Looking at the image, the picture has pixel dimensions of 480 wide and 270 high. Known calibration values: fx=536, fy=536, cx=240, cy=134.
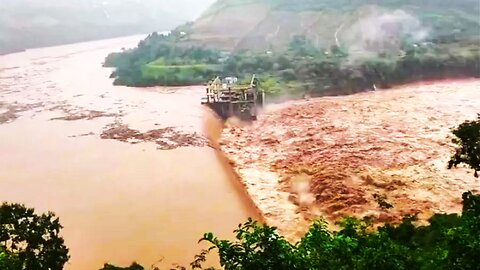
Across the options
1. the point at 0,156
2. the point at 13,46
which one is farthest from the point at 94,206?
the point at 13,46

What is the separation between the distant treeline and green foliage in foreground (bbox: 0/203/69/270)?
76.6ft

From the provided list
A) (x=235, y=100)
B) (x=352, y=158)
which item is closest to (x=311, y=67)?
(x=235, y=100)

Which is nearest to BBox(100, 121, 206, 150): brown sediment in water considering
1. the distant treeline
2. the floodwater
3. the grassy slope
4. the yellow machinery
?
the floodwater

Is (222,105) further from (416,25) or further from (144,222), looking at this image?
(416,25)

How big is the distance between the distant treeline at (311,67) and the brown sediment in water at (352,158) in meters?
4.41

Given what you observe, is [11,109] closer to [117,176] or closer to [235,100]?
[235,100]

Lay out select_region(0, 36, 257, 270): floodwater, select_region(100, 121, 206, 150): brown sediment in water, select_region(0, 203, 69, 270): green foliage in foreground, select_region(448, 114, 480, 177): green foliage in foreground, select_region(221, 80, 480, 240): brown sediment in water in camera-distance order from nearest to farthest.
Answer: select_region(0, 203, 69, 270): green foliage in foreground → select_region(448, 114, 480, 177): green foliage in foreground → select_region(0, 36, 257, 270): floodwater → select_region(221, 80, 480, 240): brown sediment in water → select_region(100, 121, 206, 150): brown sediment in water

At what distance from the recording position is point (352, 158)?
60.5 ft

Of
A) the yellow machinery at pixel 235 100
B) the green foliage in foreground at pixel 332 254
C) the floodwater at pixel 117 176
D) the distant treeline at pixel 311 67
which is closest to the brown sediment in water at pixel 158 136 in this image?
the floodwater at pixel 117 176

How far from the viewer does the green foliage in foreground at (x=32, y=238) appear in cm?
815

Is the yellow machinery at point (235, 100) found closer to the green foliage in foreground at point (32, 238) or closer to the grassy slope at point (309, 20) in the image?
the green foliage in foreground at point (32, 238)

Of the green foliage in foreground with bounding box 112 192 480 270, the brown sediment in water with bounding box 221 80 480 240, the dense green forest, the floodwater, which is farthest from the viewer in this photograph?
the dense green forest

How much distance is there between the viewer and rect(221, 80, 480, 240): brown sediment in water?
14.6m

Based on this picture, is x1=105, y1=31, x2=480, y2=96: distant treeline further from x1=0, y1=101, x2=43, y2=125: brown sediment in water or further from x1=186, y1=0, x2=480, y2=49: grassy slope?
x1=0, y1=101, x2=43, y2=125: brown sediment in water
